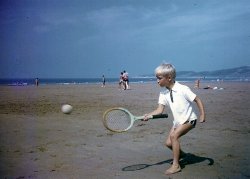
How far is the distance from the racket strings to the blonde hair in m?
1.02

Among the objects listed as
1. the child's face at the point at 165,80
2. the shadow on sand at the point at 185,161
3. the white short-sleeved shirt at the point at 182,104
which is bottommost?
the shadow on sand at the point at 185,161

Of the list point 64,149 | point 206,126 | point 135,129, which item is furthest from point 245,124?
point 64,149

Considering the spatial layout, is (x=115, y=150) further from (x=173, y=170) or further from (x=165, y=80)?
(x=165, y=80)

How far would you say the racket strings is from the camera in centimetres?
593

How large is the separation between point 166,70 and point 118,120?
125cm

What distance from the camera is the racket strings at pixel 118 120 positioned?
19.4 feet

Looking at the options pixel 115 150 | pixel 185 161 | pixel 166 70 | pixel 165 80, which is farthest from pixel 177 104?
pixel 115 150

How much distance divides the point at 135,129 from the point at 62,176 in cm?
462

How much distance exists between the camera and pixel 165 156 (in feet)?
22.5

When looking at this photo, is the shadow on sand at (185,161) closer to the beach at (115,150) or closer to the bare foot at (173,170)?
the beach at (115,150)

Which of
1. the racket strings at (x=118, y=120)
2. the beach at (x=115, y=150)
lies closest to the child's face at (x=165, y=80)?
the racket strings at (x=118, y=120)

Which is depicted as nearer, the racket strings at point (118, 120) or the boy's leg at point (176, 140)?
the boy's leg at point (176, 140)

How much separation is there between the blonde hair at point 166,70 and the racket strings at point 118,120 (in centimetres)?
102

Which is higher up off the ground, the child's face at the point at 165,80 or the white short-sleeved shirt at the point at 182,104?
the child's face at the point at 165,80
